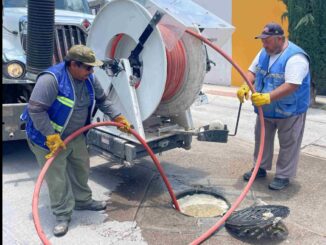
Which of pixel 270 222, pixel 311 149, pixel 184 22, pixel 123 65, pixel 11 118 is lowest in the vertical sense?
pixel 311 149

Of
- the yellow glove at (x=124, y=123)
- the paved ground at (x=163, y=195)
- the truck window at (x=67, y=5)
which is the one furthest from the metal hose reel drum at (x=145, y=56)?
the truck window at (x=67, y=5)

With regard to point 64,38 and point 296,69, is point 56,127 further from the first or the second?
point 296,69

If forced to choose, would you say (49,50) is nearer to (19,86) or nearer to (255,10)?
(19,86)

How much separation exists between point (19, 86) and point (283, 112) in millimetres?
3554

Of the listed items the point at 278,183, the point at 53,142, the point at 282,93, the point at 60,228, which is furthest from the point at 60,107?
the point at 278,183

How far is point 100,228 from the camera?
3.82 m

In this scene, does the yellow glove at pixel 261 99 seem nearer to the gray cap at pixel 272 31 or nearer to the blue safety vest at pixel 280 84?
the blue safety vest at pixel 280 84

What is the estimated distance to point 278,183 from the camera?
4734 mm

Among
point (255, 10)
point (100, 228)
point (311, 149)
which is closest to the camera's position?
point (100, 228)

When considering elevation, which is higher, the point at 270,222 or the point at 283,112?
the point at 283,112

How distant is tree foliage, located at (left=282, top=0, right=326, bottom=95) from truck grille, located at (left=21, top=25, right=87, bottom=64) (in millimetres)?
5422

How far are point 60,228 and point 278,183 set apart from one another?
259 cm

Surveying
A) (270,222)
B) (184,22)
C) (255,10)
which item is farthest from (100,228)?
(255,10)

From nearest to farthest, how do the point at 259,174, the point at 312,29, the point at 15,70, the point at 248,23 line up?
the point at 259,174
the point at 15,70
the point at 312,29
the point at 248,23
